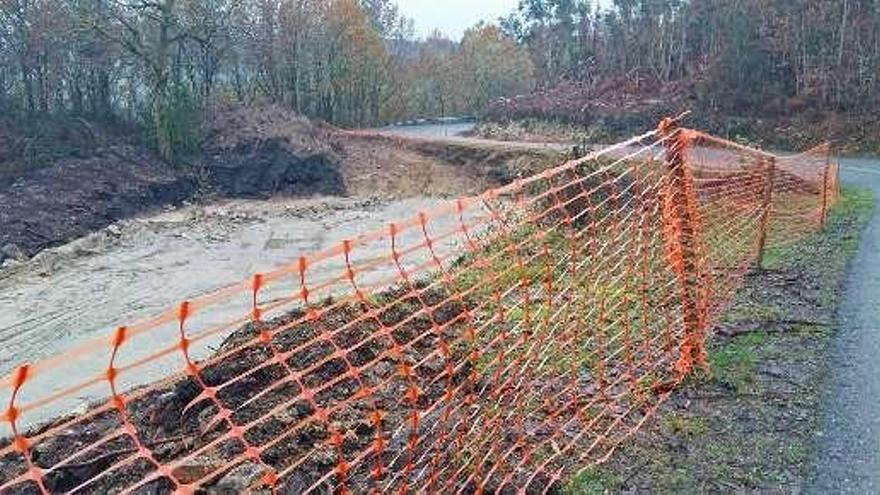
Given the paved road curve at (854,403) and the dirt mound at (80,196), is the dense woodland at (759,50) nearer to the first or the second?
the dirt mound at (80,196)

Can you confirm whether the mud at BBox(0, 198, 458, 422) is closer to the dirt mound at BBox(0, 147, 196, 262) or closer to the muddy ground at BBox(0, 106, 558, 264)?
the dirt mound at BBox(0, 147, 196, 262)

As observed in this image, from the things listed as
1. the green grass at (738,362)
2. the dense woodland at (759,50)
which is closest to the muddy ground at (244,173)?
the dense woodland at (759,50)

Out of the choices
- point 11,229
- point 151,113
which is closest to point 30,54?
point 151,113

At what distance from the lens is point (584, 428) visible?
4109 millimetres

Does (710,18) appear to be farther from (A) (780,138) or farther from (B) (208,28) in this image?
(B) (208,28)

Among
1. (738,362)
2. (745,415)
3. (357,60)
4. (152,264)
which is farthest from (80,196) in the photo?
(745,415)

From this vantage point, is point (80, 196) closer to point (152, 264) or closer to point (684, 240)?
point (152, 264)

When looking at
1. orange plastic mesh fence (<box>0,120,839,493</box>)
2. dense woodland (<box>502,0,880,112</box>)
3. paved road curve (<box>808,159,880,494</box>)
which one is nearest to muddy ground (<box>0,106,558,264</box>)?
dense woodland (<box>502,0,880,112</box>)

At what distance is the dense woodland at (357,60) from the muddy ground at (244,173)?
1.50 m

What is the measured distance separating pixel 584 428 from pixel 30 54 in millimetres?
27011

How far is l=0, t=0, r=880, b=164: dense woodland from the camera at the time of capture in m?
26.2

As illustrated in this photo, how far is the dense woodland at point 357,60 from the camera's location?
26.2 metres

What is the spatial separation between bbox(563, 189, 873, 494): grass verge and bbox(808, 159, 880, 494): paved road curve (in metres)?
0.08

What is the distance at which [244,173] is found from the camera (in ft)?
82.9
